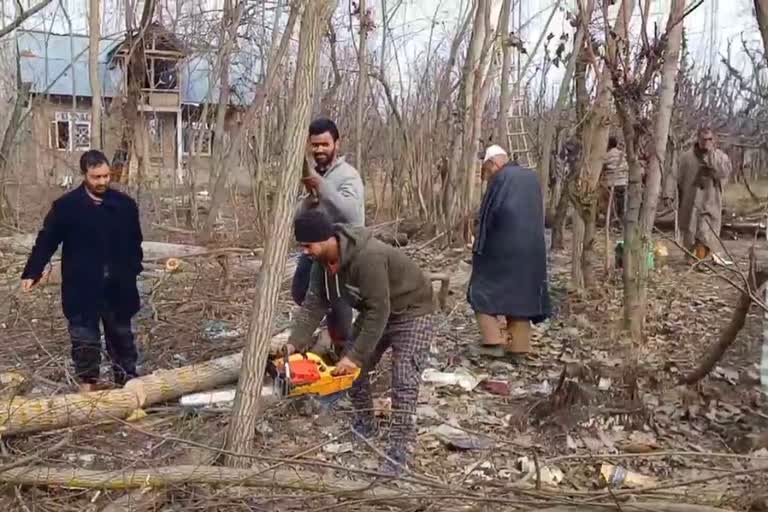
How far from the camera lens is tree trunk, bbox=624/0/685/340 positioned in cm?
609

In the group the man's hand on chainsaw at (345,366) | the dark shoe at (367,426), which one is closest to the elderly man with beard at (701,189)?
the dark shoe at (367,426)

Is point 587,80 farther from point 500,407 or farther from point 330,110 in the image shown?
point 330,110

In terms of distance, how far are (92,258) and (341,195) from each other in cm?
147

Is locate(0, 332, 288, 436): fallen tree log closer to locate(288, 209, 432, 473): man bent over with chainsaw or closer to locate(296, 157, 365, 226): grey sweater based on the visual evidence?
locate(288, 209, 432, 473): man bent over with chainsaw

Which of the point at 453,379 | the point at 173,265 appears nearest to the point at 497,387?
the point at 453,379

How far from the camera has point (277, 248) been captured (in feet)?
12.4

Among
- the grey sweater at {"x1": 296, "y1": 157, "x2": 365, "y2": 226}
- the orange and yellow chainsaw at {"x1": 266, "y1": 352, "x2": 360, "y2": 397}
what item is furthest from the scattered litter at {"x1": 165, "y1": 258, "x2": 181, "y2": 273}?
the orange and yellow chainsaw at {"x1": 266, "y1": 352, "x2": 360, "y2": 397}

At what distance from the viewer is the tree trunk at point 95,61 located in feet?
32.6

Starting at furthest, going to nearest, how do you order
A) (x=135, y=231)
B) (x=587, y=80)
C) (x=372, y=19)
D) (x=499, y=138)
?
1. (x=372, y=19)
2. (x=499, y=138)
3. (x=587, y=80)
4. (x=135, y=231)

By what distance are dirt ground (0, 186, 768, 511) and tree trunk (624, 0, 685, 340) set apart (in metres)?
0.26

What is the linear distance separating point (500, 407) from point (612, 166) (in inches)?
258

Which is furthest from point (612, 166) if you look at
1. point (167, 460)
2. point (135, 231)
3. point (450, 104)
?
point (167, 460)

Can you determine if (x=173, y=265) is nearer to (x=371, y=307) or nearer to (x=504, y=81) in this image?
(x=371, y=307)

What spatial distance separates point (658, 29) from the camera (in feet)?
19.9
